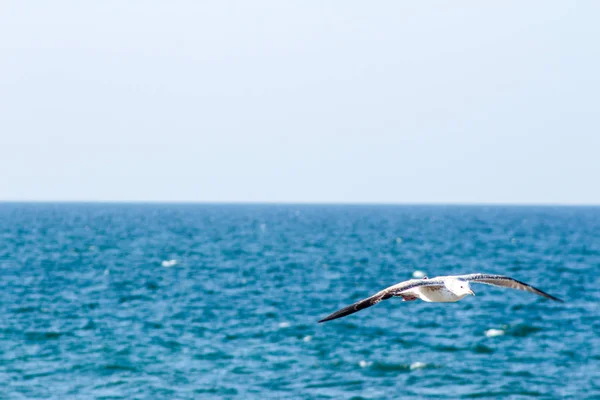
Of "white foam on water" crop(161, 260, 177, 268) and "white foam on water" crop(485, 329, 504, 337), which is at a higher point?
"white foam on water" crop(485, 329, 504, 337)

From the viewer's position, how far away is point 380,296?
12266 mm

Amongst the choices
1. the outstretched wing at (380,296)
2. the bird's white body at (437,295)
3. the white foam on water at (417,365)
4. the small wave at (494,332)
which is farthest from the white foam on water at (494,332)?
the outstretched wing at (380,296)

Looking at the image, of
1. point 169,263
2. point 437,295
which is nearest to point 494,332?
point 437,295

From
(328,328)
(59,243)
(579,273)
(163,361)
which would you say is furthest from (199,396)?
(59,243)

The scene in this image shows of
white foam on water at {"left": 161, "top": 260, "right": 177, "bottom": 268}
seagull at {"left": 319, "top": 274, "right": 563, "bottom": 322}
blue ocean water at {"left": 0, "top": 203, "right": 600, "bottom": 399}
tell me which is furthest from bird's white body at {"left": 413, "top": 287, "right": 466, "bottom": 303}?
white foam on water at {"left": 161, "top": 260, "right": 177, "bottom": 268}

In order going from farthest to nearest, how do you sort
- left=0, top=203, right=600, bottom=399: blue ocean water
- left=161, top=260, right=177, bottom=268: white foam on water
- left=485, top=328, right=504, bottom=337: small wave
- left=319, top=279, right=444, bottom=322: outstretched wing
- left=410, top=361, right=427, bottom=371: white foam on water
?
left=161, top=260, right=177, bottom=268: white foam on water → left=485, top=328, right=504, bottom=337: small wave → left=410, top=361, right=427, bottom=371: white foam on water → left=0, top=203, right=600, bottom=399: blue ocean water → left=319, top=279, right=444, bottom=322: outstretched wing

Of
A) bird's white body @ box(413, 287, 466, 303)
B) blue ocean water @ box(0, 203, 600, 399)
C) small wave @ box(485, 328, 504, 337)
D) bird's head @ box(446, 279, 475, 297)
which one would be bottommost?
blue ocean water @ box(0, 203, 600, 399)

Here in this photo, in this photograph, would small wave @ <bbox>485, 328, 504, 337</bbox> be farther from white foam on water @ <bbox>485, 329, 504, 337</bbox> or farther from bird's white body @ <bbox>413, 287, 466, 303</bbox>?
bird's white body @ <bbox>413, 287, 466, 303</bbox>

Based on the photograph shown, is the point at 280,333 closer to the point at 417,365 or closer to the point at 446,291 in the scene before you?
the point at 417,365

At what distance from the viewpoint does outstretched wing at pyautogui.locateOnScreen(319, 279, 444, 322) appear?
11891 millimetres

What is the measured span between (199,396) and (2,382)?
7.90 m

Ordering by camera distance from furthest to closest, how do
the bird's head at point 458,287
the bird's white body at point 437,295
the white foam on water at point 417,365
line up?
the white foam on water at point 417,365
the bird's white body at point 437,295
the bird's head at point 458,287

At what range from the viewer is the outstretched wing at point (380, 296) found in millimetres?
11891

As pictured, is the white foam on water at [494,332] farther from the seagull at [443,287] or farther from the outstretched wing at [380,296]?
the outstretched wing at [380,296]
